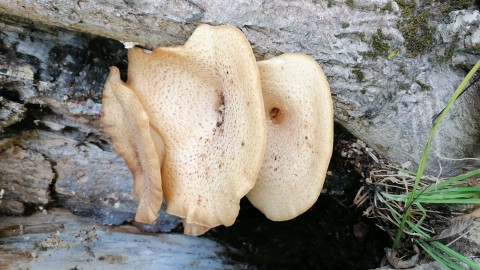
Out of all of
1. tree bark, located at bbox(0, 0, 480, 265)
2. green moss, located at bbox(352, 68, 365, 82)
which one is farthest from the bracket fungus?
green moss, located at bbox(352, 68, 365, 82)

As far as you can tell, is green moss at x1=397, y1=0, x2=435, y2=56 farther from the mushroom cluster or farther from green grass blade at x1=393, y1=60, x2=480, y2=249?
the mushroom cluster

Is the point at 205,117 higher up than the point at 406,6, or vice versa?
the point at 406,6

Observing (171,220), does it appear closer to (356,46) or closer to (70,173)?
(70,173)

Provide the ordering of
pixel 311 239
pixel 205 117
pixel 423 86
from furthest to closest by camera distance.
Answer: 1. pixel 311 239
2. pixel 205 117
3. pixel 423 86

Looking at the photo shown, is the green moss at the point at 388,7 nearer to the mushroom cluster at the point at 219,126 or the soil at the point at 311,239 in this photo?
the mushroom cluster at the point at 219,126

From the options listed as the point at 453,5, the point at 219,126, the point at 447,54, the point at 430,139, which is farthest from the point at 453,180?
the point at 219,126

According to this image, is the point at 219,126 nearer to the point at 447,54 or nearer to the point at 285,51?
the point at 285,51

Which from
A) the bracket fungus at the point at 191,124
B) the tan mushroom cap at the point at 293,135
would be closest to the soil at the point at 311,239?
the tan mushroom cap at the point at 293,135
